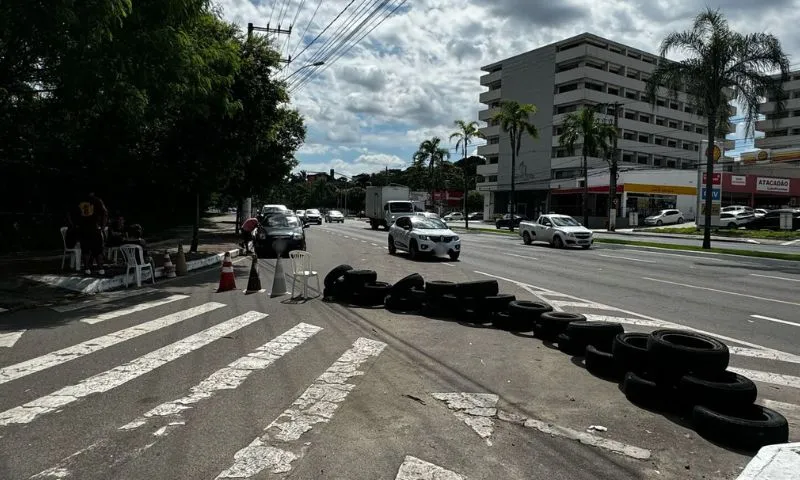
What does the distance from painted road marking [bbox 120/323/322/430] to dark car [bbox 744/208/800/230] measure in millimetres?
46080

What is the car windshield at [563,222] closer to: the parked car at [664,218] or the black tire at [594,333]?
the black tire at [594,333]

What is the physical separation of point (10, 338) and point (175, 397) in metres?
3.81

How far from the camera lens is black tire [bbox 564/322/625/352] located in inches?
251

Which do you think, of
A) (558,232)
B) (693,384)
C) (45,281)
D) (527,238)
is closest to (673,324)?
(693,384)

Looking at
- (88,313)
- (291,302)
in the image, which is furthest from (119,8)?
(291,302)

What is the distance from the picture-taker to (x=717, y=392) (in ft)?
15.0

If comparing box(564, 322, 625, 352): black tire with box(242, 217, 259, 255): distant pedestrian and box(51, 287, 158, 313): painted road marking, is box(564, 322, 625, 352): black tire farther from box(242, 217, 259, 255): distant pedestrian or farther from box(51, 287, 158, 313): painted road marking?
box(242, 217, 259, 255): distant pedestrian

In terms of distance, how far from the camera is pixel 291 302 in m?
10.3

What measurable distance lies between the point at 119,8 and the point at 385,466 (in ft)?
29.7

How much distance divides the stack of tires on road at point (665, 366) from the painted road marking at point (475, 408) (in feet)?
4.46

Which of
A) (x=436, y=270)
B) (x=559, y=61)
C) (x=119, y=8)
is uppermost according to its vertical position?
(x=559, y=61)

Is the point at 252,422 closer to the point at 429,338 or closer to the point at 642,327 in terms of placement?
the point at 429,338

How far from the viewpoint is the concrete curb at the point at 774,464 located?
11.4 feet

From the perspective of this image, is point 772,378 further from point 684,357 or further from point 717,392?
point 717,392
